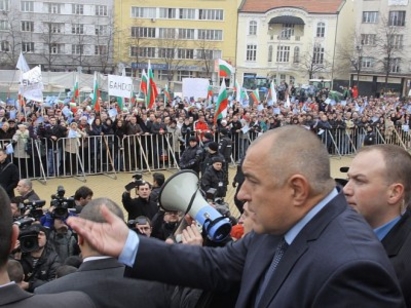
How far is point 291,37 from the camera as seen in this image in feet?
217

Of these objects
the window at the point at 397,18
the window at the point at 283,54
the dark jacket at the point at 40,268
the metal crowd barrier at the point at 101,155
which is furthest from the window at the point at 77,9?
the dark jacket at the point at 40,268

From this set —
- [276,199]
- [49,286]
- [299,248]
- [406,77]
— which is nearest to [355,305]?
[299,248]

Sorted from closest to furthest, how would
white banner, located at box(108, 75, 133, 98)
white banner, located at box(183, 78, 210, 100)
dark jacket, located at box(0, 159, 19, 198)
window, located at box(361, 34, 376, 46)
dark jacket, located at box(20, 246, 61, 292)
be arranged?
dark jacket, located at box(20, 246, 61, 292), dark jacket, located at box(0, 159, 19, 198), white banner, located at box(108, 75, 133, 98), white banner, located at box(183, 78, 210, 100), window, located at box(361, 34, 376, 46)

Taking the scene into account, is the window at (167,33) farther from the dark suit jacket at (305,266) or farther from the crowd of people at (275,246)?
the dark suit jacket at (305,266)

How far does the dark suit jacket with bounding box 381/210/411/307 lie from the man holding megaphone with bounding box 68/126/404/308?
75cm

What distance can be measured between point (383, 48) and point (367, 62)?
2.72m

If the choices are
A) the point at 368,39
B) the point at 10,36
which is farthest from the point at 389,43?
the point at 10,36

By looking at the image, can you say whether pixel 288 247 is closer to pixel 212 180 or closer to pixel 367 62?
pixel 212 180

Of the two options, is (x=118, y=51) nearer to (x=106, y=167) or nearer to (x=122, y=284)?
(x=106, y=167)

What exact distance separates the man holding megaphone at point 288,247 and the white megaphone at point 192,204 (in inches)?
9.1

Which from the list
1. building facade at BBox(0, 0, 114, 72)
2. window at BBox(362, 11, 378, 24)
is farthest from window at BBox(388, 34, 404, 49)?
building facade at BBox(0, 0, 114, 72)

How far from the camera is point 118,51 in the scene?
67.2 meters

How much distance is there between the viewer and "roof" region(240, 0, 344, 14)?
64188 millimetres

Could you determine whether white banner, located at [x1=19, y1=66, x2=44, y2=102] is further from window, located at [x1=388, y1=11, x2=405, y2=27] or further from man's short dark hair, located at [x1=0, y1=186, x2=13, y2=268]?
window, located at [x1=388, y1=11, x2=405, y2=27]
